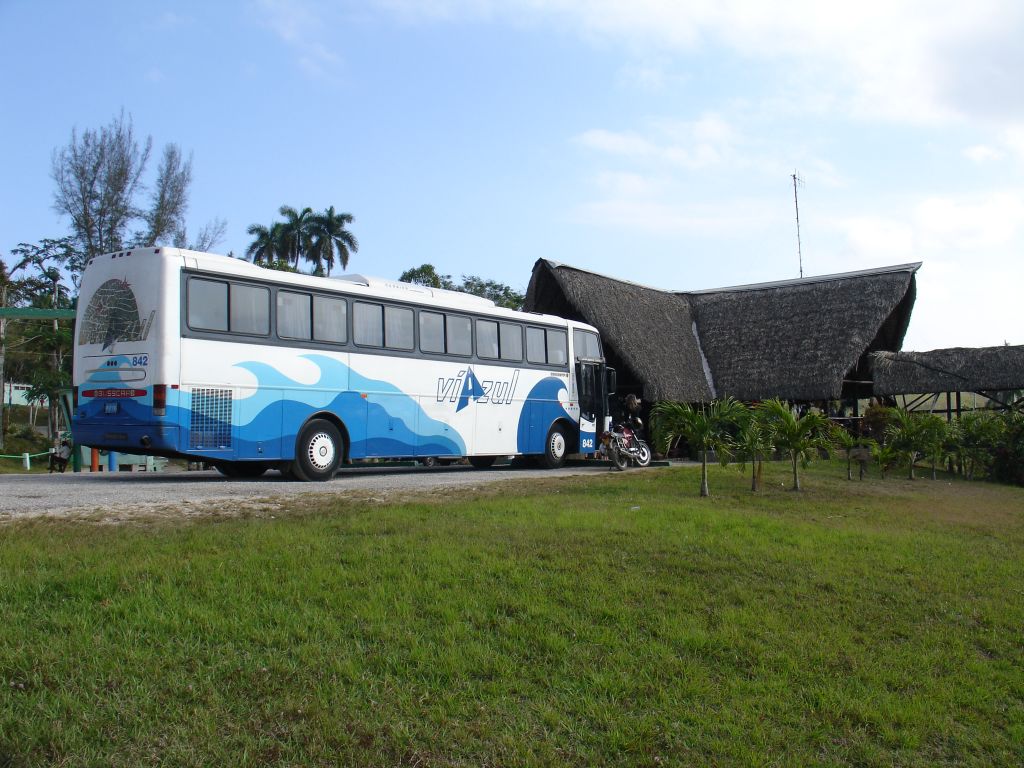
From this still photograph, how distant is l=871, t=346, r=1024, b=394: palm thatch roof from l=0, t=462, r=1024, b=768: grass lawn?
53.3 feet

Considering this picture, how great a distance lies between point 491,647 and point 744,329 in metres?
22.5

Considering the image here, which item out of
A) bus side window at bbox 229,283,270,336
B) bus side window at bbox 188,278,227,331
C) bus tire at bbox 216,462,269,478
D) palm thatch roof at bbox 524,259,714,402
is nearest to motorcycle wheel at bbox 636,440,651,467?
palm thatch roof at bbox 524,259,714,402

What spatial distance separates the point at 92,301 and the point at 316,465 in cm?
391

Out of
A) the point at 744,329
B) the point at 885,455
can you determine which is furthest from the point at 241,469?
the point at 744,329

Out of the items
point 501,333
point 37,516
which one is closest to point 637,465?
point 501,333

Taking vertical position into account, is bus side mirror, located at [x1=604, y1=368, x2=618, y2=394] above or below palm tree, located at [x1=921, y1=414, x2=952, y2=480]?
above

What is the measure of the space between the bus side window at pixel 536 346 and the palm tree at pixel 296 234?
113 feet

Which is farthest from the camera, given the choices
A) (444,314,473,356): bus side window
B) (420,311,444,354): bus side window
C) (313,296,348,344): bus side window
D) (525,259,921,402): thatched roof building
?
(525,259,921,402): thatched roof building

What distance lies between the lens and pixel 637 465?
19.2m

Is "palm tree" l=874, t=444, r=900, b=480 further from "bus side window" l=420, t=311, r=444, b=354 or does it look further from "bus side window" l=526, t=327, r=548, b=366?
"bus side window" l=420, t=311, r=444, b=354

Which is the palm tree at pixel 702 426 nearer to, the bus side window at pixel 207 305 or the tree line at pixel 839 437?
the tree line at pixel 839 437

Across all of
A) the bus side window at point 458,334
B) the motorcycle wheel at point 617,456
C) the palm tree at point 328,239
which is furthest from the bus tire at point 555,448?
the palm tree at point 328,239

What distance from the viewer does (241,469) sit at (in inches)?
563

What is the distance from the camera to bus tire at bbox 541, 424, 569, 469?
1819 cm
